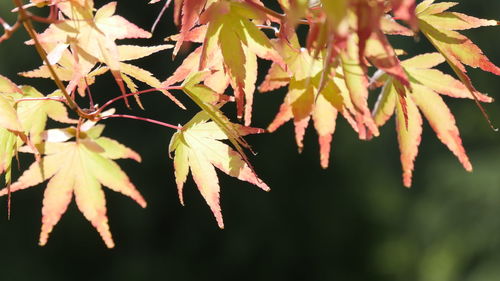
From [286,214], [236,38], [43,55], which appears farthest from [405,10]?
[286,214]

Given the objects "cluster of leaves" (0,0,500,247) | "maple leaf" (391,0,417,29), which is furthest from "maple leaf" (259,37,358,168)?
"maple leaf" (391,0,417,29)

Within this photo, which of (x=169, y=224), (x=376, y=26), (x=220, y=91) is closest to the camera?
(x=376, y=26)

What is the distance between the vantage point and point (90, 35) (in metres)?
0.75

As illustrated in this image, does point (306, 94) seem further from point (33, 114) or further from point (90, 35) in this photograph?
point (33, 114)

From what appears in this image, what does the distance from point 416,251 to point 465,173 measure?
0.69 m

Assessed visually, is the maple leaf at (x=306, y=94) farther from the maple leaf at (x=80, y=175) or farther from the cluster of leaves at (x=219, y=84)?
→ the maple leaf at (x=80, y=175)

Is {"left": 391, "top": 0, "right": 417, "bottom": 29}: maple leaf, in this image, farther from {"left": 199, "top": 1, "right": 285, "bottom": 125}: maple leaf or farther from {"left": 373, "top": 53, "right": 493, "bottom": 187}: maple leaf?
{"left": 373, "top": 53, "right": 493, "bottom": 187}: maple leaf

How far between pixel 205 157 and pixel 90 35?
0.59 ft

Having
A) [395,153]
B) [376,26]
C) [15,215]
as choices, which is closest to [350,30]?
[376,26]

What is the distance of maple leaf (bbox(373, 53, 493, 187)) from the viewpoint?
0.84 metres

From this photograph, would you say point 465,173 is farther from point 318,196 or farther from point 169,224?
point 169,224

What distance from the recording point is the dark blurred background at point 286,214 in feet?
17.8

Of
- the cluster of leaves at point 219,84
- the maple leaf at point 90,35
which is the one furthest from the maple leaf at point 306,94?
the maple leaf at point 90,35

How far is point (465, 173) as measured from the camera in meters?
6.36
